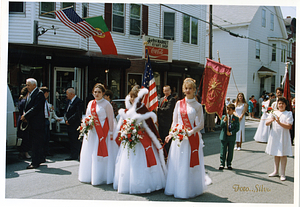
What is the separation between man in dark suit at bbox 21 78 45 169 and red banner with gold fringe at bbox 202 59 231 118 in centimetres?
399

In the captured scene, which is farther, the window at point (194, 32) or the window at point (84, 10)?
the window at point (194, 32)

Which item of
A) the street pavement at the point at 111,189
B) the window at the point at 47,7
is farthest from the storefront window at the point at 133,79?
the street pavement at the point at 111,189

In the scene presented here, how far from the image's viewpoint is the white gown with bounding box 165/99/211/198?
493 centimetres

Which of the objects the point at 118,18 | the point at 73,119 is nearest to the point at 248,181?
the point at 73,119

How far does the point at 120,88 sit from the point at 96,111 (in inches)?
378

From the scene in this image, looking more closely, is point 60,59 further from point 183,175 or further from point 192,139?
point 183,175

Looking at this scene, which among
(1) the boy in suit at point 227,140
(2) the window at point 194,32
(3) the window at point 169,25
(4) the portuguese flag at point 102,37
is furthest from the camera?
(2) the window at point 194,32

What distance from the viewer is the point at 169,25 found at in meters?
17.8

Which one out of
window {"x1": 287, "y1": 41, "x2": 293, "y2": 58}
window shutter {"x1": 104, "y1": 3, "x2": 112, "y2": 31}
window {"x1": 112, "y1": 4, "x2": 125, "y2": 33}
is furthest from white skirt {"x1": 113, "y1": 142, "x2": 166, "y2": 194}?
window {"x1": 287, "y1": 41, "x2": 293, "y2": 58}

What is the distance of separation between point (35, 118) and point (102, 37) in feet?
12.6

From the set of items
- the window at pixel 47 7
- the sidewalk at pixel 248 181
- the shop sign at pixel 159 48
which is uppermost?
the window at pixel 47 7

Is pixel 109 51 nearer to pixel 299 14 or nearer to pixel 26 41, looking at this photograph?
pixel 26 41

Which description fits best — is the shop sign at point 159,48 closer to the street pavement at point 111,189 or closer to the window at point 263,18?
the street pavement at point 111,189

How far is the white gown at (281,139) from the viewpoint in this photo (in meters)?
6.34
